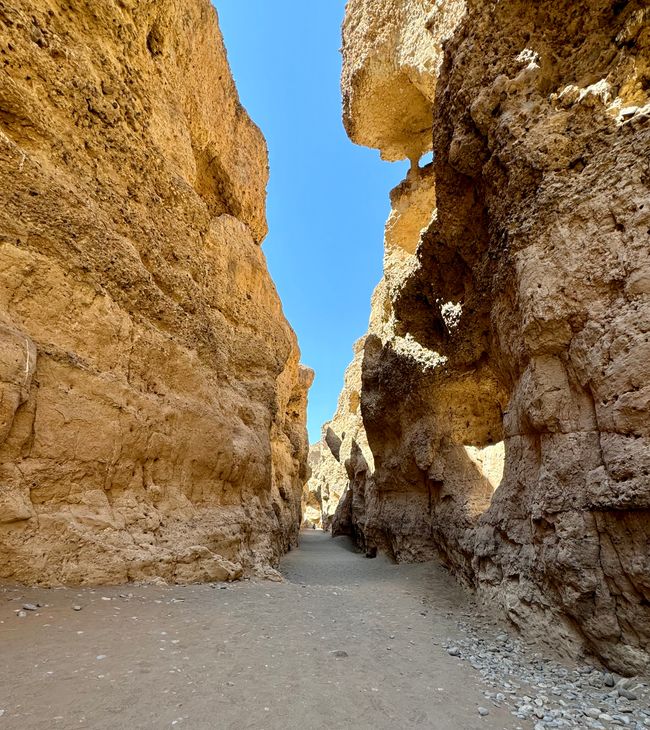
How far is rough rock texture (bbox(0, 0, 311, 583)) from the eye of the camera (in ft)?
18.0

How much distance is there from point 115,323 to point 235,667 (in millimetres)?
5690

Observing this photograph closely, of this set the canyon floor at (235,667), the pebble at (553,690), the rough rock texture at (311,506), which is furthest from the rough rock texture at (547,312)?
the rough rock texture at (311,506)

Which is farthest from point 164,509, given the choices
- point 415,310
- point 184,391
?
point 415,310

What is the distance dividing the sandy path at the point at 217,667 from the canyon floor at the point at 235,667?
0.05 feet

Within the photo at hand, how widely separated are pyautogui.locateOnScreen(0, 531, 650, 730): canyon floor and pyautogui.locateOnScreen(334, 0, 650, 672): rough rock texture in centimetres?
125

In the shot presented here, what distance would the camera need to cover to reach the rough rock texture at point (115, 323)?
18.0 ft

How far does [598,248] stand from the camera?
Result: 555 cm

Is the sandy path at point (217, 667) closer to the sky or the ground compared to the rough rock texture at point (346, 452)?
closer to the ground

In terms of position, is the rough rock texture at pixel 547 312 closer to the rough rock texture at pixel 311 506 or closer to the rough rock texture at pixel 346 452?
the rough rock texture at pixel 346 452

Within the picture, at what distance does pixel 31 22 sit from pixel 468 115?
8.32m

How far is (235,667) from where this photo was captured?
3.88m

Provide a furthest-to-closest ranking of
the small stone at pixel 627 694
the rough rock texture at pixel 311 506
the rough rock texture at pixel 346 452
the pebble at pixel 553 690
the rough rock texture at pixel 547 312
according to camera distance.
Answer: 1. the rough rock texture at pixel 311 506
2. the rough rock texture at pixel 346 452
3. the rough rock texture at pixel 547 312
4. the small stone at pixel 627 694
5. the pebble at pixel 553 690

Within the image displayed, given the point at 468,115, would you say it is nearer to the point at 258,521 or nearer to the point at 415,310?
the point at 415,310

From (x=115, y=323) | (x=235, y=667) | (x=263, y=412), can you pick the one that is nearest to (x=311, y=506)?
(x=263, y=412)
